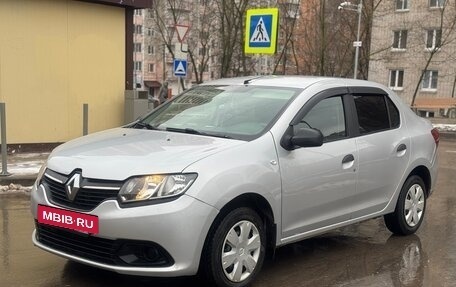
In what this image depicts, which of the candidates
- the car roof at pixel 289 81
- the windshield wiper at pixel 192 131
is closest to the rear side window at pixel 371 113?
the car roof at pixel 289 81

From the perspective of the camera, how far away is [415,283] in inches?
184

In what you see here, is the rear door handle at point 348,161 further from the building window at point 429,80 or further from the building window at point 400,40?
the building window at point 400,40

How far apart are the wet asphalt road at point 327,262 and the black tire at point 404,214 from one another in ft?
0.34

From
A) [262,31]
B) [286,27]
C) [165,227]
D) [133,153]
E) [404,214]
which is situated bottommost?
[404,214]

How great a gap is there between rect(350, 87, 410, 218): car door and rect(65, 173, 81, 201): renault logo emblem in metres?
2.60

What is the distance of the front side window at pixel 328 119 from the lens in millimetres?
4986

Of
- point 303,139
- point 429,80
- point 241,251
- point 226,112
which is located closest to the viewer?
point 241,251

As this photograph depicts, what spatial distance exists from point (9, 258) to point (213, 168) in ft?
7.47

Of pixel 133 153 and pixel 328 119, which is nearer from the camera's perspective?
pixel 133 153

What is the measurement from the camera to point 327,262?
5.17 metres

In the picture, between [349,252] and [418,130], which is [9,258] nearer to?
[349,252]

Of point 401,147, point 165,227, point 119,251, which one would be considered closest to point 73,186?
point 119,251

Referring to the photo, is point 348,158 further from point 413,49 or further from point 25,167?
point 413,49

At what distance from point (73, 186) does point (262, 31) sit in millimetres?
7605
